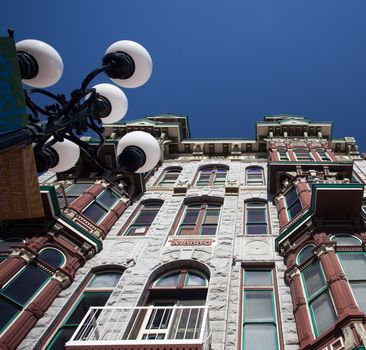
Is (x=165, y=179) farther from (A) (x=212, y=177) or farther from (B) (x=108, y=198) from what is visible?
(B) (x=108, y=198)

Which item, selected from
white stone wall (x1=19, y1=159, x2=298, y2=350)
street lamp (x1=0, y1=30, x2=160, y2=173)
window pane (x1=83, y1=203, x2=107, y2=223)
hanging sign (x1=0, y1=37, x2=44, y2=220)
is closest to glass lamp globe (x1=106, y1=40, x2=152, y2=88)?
street lamp (x1=0, y1=30, x2=160, y2=173)

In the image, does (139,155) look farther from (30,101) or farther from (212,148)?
(212,148)

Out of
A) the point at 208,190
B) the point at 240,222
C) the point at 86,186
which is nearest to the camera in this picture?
the point at 240,222

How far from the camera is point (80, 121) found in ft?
28.4

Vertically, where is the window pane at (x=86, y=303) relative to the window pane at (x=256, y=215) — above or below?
below

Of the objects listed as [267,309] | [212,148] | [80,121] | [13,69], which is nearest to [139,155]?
[80,121]

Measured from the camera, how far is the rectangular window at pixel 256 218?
17344 mm

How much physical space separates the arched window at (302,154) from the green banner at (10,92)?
800 inches

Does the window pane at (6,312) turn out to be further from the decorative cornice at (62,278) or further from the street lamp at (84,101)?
the street lamp at (84,101)

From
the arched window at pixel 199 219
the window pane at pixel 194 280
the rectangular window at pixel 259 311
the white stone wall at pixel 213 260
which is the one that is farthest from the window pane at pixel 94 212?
the rectangular window at pixel 259 311

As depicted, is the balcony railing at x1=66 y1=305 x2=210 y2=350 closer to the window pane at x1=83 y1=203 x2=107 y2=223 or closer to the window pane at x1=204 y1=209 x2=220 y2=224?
the window pane at x1=83 y1=203 x2=107 y2=223

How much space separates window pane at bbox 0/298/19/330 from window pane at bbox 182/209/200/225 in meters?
8.69

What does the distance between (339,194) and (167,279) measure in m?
6.71

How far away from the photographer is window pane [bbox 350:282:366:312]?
10.3 meters
